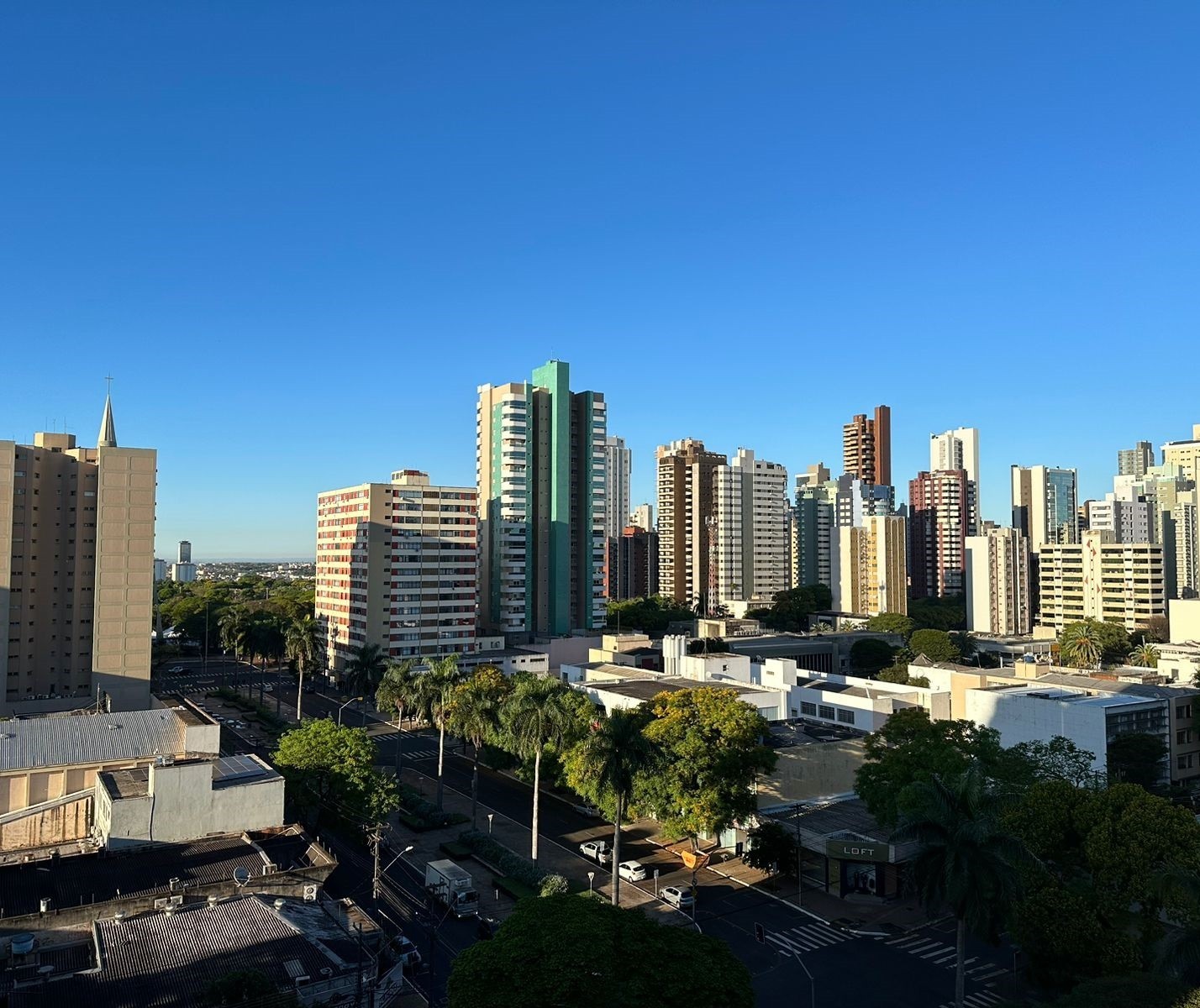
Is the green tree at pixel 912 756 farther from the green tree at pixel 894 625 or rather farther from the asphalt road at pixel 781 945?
the green tree at pixel 894 625

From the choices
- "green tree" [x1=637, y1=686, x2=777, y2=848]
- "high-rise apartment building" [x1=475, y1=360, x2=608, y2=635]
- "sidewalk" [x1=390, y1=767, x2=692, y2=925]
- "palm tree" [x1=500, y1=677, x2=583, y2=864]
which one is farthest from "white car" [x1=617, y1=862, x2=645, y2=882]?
"high-rise apartment building" [x1=475, y1=360, x2=608, y2=635]

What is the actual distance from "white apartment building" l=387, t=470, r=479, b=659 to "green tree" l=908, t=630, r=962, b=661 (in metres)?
78.3

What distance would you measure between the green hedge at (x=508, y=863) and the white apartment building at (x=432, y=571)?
7162cm

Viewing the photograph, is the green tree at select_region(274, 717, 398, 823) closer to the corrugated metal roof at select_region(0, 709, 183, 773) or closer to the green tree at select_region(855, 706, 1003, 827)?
the corrugated metal roof at select_region(0, 709, 183, 773)

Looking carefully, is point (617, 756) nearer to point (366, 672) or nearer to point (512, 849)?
point (512, 849)

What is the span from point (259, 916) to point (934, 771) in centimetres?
3876

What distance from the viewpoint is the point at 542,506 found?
157750mm

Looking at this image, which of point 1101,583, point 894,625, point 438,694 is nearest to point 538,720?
point 438,694

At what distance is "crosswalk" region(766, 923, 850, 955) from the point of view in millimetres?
47719

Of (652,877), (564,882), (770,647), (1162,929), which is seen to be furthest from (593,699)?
(770,647)

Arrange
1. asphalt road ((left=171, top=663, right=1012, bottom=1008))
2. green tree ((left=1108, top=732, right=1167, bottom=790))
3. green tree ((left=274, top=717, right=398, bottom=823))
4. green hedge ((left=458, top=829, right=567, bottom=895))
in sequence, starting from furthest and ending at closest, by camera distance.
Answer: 1. green tree ((left=1108, top=732, right=1167, bottom=790))
2. green tree ((left=274, top=717, right=398, bottom=823))
3. green hedge ((left=458, top=829, right=567, bottom=895))
4. asphalt road ((left=171, top=663, right=1012, bottom=1008))

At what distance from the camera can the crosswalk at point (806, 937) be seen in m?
47.7

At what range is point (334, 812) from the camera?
61594 millimetres

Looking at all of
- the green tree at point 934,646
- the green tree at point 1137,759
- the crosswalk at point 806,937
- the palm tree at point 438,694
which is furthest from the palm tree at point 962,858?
the green tree at point 934,646
